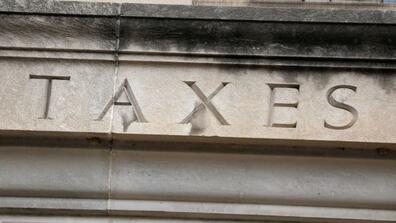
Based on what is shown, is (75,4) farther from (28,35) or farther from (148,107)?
(148,107)

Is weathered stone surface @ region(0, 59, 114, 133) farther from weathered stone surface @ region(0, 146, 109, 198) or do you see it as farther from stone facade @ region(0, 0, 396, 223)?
weathered stone surface @ region(0, 146, 109, 198)

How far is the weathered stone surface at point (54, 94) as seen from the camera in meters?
6.08

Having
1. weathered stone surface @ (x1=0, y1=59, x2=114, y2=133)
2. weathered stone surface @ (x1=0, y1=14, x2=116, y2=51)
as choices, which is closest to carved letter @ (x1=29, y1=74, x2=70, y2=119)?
weathered stone surface @ (x1=0, y1=59, x2=114, y2=133)

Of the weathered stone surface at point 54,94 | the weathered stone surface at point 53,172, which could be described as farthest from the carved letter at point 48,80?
the weathered stone surface at point 53,172

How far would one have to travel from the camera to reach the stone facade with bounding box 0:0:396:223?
6059 mm

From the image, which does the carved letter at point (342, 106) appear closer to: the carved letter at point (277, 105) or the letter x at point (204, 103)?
the carved letter at point (277, 105)

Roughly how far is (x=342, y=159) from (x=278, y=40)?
0.83 meters

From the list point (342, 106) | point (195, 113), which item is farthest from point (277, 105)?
point (195, 113)

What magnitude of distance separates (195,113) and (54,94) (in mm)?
879

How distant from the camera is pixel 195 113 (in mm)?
6078

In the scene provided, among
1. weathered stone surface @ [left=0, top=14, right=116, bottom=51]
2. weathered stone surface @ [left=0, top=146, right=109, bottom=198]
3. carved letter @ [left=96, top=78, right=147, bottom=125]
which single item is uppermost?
weathered stone surface @ [left=0, top=14, right=116, bottom=51]

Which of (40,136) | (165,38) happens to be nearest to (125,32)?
(165,38)

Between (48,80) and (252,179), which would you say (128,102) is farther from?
(252,179)

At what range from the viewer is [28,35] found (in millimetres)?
6195
